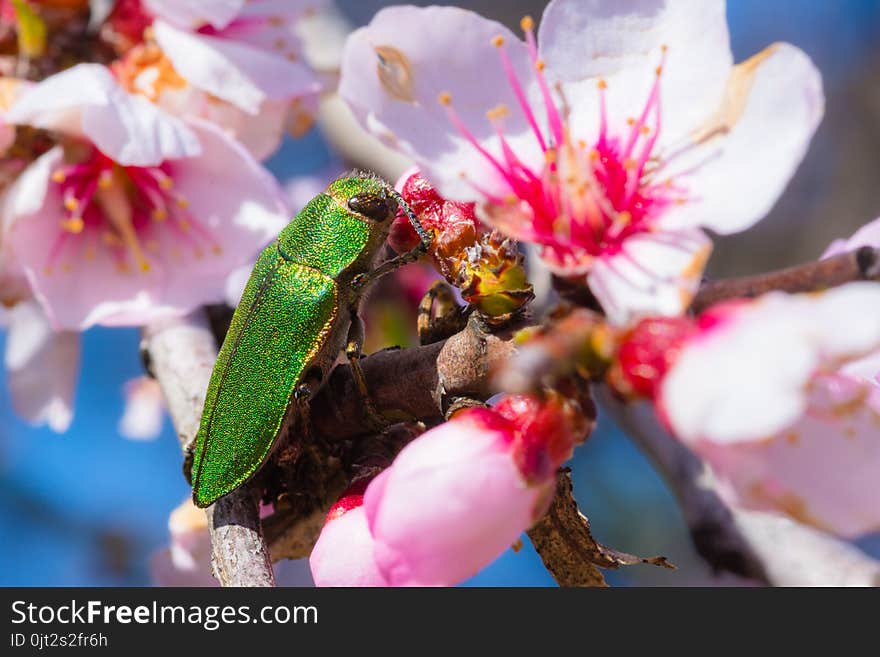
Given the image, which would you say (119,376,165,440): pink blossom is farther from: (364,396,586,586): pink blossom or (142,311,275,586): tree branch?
(364,396,586,586): pink blossom

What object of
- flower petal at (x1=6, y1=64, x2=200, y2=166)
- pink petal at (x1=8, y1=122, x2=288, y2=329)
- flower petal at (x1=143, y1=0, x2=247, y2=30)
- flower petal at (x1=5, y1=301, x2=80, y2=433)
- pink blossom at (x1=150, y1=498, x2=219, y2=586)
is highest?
flower petal at (x1=143, y1=0, x2=247, y2=30)

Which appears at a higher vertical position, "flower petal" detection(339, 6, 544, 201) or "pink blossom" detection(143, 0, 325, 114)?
"flower petal" detection(339, 6, 544, 201)

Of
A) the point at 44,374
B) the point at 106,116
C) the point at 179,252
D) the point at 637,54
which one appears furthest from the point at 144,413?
the point at 637,54

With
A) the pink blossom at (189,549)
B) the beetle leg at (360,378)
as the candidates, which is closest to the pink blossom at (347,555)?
the beetle leg at (360,378)

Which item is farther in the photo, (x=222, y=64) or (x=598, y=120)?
(x=222, y=64)

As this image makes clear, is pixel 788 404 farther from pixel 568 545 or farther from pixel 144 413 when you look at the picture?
pixel 144 413

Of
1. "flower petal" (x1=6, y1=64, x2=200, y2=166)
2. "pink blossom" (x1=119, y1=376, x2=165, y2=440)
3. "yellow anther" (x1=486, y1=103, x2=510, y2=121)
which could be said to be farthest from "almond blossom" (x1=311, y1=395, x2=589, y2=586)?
"pink blossom" (x1=119, y1=376, x2=165, y2=440)

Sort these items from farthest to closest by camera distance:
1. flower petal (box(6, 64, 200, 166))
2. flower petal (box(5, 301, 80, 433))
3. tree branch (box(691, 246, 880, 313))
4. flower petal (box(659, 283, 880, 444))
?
flower petal (box(5, 301, 80, 433)), flower petal (box(6, 64, 200, 166)), tree branch (box(691, 246, 880, 313)), flower petal (box(659, 283, 880, 444))
